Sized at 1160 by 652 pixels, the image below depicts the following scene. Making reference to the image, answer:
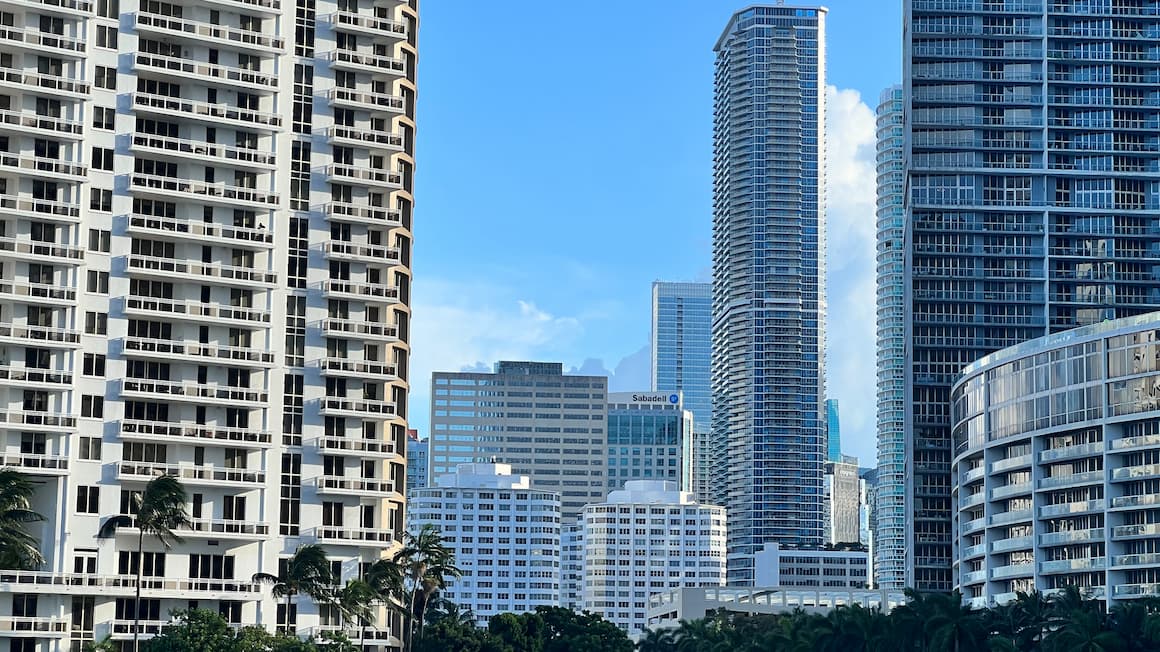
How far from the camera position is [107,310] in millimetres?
161625

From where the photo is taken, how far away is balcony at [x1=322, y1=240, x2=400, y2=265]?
6703 inches

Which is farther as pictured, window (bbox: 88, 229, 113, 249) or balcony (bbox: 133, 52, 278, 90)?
balcony (bbox: 133, 52, 278, 90)

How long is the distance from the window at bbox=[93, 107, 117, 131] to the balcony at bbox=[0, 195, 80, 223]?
7.97m

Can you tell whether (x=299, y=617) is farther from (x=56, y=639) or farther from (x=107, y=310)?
(x=107, y=310)

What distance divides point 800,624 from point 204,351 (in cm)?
7046

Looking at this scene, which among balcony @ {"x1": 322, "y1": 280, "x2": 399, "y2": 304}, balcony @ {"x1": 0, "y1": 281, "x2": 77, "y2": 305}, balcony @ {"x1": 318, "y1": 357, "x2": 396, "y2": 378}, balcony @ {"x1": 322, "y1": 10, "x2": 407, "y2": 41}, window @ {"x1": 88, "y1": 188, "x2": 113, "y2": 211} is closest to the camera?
balcony @ {"x1": 0, "y1": 281, "x2": 77, "y2": 305}

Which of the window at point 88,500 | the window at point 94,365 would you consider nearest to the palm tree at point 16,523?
the window at point 88,500

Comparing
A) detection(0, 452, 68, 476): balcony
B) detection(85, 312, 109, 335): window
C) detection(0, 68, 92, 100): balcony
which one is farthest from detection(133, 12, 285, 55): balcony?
detection(0, 452, 68, 476): balcony

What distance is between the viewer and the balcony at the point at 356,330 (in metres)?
169

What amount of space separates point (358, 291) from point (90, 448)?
28.1 metres

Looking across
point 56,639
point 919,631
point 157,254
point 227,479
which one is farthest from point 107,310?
point 919,631

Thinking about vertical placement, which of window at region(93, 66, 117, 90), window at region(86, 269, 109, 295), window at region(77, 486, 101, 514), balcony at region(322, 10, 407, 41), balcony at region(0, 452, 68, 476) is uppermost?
balcony at region(322, 10, 407, 41)

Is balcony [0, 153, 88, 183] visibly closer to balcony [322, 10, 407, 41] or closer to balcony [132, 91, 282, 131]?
balcony [132, 91, 282, 131]

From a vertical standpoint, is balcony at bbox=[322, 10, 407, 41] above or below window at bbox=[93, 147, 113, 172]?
above
